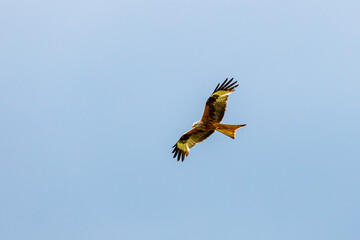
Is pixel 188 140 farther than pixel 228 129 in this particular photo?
Yes

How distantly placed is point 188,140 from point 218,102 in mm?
2140

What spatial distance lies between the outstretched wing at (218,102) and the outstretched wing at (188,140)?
2.90ft

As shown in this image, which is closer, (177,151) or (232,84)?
(232,84)

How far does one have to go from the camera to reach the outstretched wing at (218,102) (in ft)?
47.3

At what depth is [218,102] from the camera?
1442cm

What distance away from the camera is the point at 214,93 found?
47.3ft

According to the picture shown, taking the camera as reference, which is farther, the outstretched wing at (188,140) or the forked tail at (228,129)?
the outstretched wing at (188,140)

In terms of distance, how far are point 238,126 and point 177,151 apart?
9.66ft

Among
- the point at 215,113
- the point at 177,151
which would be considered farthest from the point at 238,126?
the point at 177,151

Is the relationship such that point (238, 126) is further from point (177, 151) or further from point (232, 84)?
point (177, 151)

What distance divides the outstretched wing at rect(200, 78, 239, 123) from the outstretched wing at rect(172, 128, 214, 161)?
2.90ft

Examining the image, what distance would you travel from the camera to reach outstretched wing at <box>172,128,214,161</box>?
50.8 feet

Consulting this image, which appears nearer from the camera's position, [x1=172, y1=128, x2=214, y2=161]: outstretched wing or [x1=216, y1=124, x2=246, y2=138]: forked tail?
[x1=216, y1=124, x2=246, y2=138]: forked tail

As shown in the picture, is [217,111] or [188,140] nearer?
[217,111]
